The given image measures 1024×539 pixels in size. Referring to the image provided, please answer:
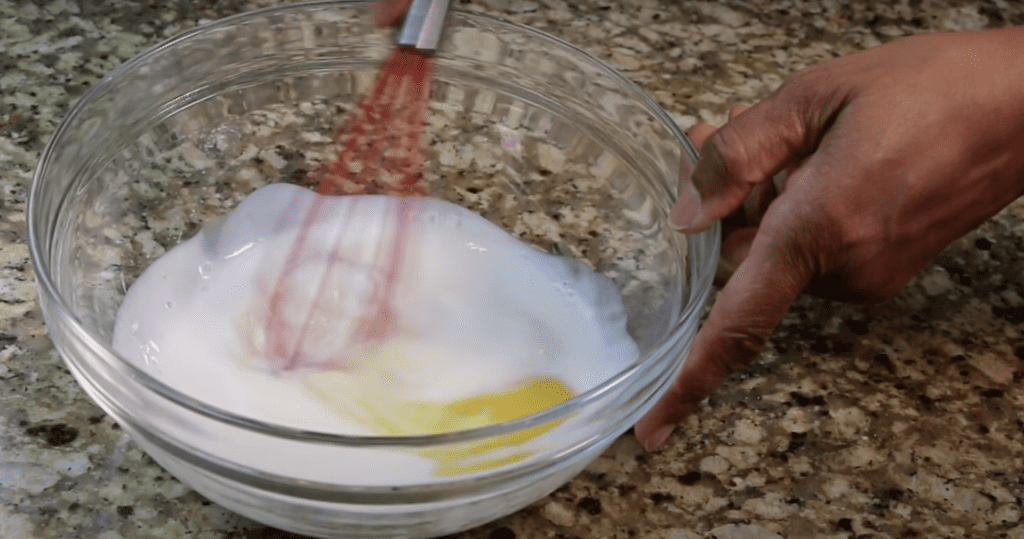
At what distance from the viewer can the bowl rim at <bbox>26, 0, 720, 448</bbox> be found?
22.8 inches

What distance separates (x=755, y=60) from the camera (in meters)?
1.37

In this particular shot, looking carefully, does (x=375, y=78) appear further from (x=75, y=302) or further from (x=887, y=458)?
(x=887, y=458)

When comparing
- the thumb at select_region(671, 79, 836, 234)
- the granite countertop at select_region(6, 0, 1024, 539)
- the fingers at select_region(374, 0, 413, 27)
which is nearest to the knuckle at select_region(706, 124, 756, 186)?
the thumb at select_region(671, 79, 836, 234)

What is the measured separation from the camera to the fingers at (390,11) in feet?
3.05

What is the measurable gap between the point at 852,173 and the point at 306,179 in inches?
22.0

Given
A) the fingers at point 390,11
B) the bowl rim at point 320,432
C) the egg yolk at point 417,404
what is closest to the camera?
the bowl rim at point 320,432

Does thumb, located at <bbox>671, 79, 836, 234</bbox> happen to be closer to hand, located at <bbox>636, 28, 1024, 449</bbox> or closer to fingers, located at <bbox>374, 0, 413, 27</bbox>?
hand, located at <bbox>636, 28, 1024, 449</bbox>

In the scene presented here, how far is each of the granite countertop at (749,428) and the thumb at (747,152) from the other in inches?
7.7

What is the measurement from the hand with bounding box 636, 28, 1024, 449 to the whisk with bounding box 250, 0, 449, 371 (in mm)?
270

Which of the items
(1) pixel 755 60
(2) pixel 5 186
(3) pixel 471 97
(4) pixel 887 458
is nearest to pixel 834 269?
(4) pixel 887 458

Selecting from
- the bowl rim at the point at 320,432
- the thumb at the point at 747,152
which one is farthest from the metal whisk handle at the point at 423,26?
the thumb at the point at 747,152

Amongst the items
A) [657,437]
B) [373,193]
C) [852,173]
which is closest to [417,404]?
[657,437]

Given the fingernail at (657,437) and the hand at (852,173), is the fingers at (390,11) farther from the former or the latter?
the fingernail at (657,437)

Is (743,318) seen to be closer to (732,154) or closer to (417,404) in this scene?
(732,154)
